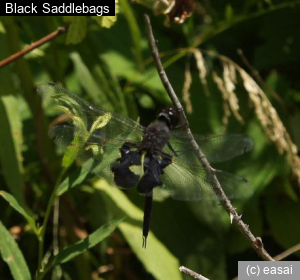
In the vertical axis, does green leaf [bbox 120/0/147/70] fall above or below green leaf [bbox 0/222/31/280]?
above

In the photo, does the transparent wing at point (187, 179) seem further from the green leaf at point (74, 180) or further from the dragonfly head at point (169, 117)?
the green leaf at point (74, 180)

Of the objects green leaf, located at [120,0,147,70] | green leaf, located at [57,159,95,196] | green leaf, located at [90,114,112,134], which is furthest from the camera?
green leaf, located at [120,0,147,70]

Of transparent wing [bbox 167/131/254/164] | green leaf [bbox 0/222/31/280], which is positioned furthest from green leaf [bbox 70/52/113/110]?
green leaf [bbox 0/222/31/280]

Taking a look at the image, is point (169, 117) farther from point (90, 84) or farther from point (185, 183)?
point (90, 84)

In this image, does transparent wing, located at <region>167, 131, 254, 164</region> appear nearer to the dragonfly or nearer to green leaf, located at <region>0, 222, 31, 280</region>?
the dragonfly

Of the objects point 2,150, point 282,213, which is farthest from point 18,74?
point 282,213

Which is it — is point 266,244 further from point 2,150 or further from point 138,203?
point 2,150
